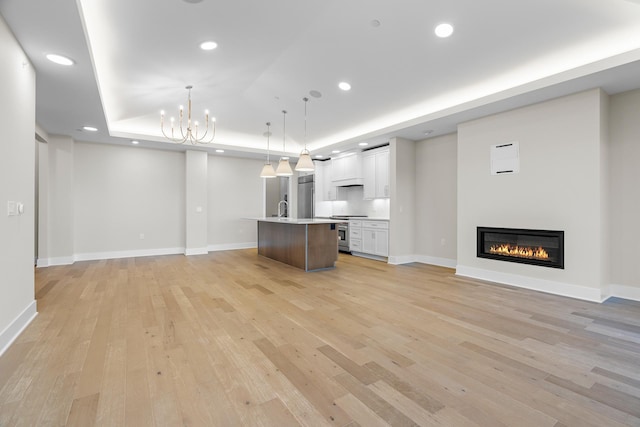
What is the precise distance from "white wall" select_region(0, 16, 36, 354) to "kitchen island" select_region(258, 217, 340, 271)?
3485 mm

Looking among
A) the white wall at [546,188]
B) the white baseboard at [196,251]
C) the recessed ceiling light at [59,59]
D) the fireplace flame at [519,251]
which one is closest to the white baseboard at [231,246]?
the white baseboard at [196,251]

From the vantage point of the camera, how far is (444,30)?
3512 mm

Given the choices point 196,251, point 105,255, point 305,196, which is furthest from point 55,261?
point 305,196

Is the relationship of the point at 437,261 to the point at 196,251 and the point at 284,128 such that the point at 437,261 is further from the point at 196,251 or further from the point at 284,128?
the point at 196,251

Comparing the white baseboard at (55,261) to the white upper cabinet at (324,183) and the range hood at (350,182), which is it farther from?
the range hood at (350,182)

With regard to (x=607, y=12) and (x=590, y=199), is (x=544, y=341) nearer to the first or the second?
(x=590, y=199)

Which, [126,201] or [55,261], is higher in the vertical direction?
[126,201]

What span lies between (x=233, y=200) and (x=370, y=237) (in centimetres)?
392

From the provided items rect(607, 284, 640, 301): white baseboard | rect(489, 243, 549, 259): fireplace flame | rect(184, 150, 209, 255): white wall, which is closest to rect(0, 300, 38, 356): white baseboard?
rect(184, 150, 209, 255): white wall

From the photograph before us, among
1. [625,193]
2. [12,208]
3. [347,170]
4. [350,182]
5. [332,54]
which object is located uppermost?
[332,54]

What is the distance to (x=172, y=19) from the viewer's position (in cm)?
292

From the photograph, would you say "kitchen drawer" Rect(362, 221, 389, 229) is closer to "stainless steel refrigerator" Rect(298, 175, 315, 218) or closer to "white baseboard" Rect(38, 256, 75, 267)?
"stainless steel refrigerator" Rect(298, 175, 315, 218)

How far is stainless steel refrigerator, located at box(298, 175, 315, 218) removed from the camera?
888 cm

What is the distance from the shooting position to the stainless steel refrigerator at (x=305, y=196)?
8875 millimetres
